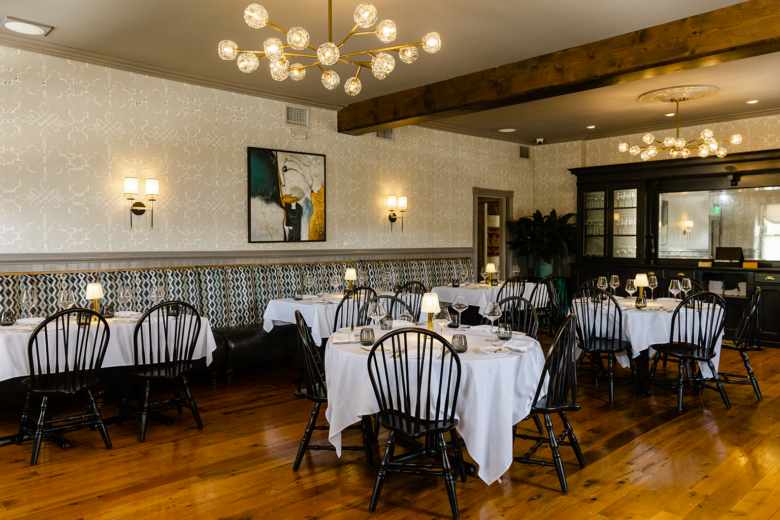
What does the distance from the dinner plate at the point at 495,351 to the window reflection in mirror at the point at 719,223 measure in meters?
6.39

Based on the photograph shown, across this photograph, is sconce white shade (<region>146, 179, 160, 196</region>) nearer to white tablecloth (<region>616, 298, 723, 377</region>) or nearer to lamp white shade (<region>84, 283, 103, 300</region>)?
lamp white shade (<region>84, 283, 103, 300</region>)

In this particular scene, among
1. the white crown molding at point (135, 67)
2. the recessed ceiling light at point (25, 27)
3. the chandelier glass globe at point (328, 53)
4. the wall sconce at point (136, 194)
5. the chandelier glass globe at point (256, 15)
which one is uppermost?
the recessed ceiling light at point (25, 27)

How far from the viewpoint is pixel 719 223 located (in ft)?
27.3

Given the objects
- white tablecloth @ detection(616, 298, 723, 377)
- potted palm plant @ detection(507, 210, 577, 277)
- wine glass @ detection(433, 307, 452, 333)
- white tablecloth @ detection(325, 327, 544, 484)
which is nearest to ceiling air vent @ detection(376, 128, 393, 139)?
potted palm plant @ detection(507, 210, 577, 277)

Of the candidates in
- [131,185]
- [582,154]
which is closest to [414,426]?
[131,185]

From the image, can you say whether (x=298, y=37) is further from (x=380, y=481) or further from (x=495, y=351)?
(x=380, y=481)

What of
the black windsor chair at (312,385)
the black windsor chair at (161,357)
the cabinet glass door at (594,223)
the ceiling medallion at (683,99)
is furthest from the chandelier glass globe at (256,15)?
the cabinet glass door at (594,223)

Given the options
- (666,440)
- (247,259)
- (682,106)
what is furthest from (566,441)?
(682,106)

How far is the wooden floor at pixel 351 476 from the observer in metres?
3.04

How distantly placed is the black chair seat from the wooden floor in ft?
1.48

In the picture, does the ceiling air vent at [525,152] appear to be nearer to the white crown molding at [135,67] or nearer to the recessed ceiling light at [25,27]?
the white crown molding at [135,67]

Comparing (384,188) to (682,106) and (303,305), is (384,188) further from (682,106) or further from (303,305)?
(682,106)

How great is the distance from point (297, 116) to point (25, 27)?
3062 mm

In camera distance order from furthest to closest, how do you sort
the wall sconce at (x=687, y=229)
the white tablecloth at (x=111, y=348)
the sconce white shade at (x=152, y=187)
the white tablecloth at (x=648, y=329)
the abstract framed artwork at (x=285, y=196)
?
the wall sconce at (x=687, y=229) < the abstract framed artwork at (x=285, y=196) < the sconce white shade at (x=152, y=187) < the white tablecloth at (x=648, y=329) < the white tablecloth at (x=111, y=348)
